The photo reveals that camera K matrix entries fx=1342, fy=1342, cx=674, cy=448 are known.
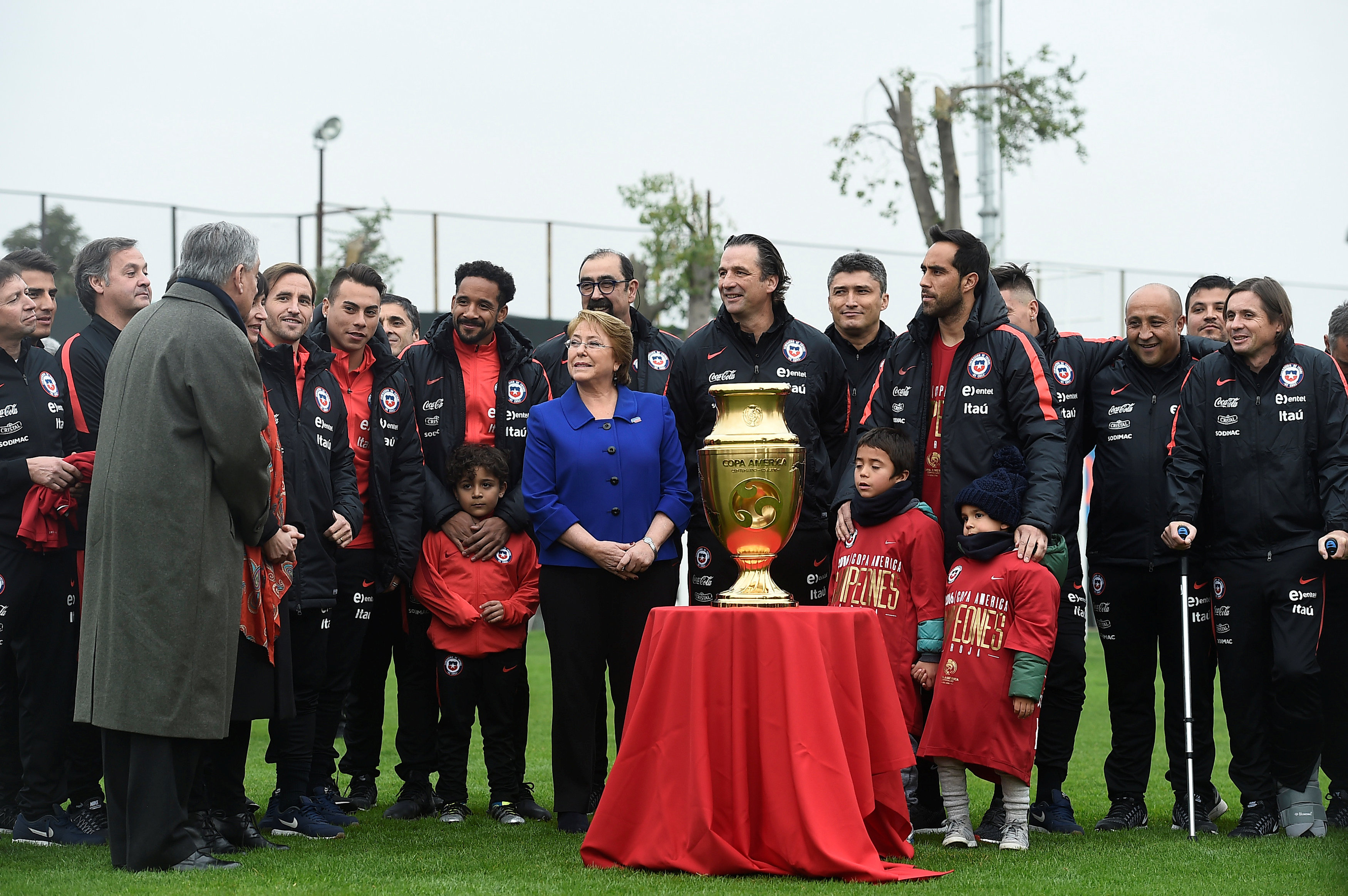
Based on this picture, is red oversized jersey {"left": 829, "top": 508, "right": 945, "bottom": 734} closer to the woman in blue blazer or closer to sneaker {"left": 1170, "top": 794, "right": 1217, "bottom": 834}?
the woman in blue blazer

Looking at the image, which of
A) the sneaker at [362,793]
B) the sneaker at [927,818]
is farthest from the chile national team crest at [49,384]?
the sneaker at [927,818]

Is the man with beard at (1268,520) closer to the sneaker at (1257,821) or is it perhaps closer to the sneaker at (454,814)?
the sneaker at (1257,821)

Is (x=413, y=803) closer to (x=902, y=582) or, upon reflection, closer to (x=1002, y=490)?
(x=902, y=582)

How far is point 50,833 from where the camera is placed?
525 cm

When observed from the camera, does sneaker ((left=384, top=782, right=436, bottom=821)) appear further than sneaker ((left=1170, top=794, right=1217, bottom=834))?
Yes

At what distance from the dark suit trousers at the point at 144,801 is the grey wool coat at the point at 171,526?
0.10 m

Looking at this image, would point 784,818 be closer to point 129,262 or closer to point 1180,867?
point 1180,867

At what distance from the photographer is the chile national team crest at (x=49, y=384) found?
553cm

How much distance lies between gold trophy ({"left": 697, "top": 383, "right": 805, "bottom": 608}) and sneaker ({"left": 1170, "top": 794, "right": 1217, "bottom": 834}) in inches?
91.7

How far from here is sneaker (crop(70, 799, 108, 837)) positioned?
527 cm

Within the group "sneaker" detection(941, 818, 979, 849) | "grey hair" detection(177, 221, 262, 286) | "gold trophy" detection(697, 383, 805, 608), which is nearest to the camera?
"gold trophy" detection(697, 383, 805, 608)

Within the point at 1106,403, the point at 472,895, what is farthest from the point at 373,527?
the point at 1106,403

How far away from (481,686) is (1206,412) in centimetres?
336

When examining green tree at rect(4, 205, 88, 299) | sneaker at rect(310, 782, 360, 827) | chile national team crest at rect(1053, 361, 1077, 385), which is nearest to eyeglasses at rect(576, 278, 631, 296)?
chile national team crest at rect(1053, 361, 1077, 385)
